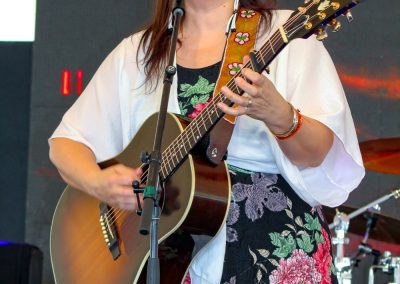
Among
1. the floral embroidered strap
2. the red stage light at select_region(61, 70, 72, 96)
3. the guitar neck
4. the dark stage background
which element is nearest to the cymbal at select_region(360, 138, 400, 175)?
the dark stage background

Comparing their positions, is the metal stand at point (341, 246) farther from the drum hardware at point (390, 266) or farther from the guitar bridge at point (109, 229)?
the guitar bridge at point (109, 229)

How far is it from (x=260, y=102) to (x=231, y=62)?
0.30 metres

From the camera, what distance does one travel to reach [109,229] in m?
2.10

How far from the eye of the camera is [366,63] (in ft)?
14.5

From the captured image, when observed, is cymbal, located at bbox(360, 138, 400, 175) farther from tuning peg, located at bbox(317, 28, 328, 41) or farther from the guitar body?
tuning peg, located at bbox(317, 28, 328, 41)

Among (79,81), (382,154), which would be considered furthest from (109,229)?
(79,81)

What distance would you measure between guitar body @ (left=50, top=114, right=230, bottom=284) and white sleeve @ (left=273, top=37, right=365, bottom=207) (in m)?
0.18

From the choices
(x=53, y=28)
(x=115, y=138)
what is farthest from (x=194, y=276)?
(x=53, y=28)

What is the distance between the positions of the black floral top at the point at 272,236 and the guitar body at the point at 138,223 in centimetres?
5

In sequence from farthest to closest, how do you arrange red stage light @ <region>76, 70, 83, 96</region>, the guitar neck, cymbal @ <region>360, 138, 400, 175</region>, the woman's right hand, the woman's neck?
red stage light @ <region>76, 70, 83, 96</region> < cymbal @ <region>360, 138, 400, 175</region> < the woman's neck < the woman's right hand < the guitar neck

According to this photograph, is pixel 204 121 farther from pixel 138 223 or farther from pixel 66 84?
pixel 66 84

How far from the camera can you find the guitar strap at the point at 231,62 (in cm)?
180

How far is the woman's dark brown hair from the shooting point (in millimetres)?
2027

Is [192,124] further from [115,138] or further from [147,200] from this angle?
[115,138]
